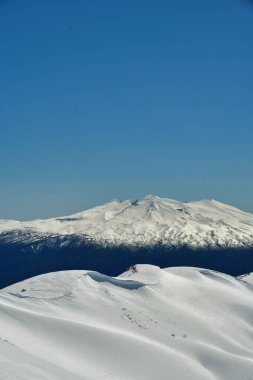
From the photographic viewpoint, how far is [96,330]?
4953 cm

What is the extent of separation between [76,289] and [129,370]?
20.5m

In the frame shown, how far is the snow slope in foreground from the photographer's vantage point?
135 ft

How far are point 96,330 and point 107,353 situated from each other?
423 centimetres

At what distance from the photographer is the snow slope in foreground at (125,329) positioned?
135ft

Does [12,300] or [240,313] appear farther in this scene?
[240,313]

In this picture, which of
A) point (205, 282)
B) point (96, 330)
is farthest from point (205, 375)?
point (205, 282)

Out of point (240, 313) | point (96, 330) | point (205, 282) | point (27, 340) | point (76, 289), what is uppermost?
point (205, 282)

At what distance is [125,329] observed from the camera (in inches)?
2103

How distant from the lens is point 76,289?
62.6 metres

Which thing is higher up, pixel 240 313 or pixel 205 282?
pixel 205 282

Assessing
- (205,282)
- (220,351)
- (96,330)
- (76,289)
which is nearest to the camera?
(96,330)

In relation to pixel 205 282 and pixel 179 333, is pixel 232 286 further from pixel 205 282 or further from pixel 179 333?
pixel 179 333

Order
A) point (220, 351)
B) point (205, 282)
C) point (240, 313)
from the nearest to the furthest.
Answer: point (220, 351), point (240, 313), point (205, 282)

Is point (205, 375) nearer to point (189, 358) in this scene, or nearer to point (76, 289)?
point (189, 358)
